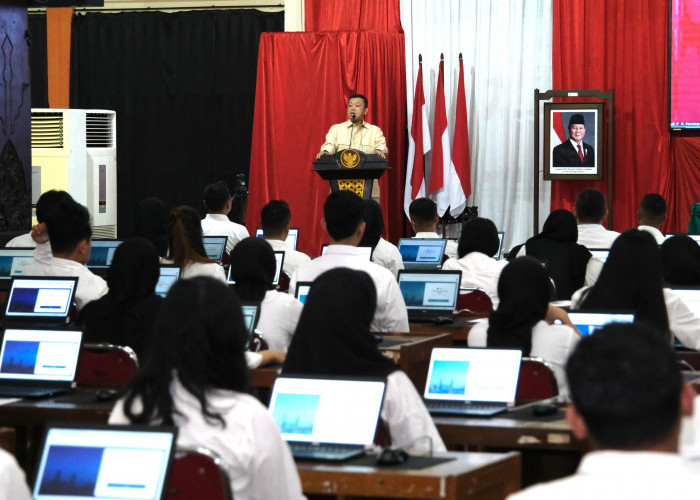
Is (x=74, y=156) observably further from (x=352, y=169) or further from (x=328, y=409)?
(x=328, y=409)

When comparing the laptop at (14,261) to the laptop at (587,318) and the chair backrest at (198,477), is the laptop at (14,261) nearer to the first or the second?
the laptop at (587,318)

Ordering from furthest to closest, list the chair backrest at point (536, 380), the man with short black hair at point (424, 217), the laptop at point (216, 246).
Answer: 1. the man with short black hair at point (424, 217)
2. the laptop at point (216, 246)
3. the chair backrest at point (536, 380)

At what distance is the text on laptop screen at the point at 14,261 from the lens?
7.17m

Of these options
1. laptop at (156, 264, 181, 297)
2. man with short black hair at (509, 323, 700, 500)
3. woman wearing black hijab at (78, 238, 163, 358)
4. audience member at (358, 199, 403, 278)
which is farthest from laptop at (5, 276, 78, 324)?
man with short black hair at (509, 323, 700, 500)

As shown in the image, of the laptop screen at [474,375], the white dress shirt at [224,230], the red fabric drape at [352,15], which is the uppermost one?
the red fabric drape at [352,15]

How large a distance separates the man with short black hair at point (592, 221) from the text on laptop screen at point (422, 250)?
92 centimetres

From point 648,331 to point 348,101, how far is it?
431 inches

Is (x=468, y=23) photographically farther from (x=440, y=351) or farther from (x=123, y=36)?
(x=440, y=351)

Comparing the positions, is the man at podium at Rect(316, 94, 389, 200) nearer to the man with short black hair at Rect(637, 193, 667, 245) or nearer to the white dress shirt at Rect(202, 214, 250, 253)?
the white dress shirt at Rect(202, 214, 250, 253)

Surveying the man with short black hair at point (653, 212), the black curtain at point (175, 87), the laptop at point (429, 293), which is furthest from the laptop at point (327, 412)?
the black curtain at point (175, 87)

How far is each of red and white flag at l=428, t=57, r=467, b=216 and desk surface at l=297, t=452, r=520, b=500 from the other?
983 cm

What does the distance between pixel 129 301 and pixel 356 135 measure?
→ 7.82 metres

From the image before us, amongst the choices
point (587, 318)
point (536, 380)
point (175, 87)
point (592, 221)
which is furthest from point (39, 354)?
point (175, 87)

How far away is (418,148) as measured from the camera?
12.9 meters
